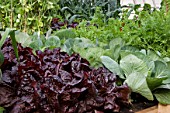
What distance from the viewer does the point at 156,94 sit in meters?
1.61

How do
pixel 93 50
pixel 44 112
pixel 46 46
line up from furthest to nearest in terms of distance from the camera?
pixel 46 46 → pixel 93 50 → pixel 44 112

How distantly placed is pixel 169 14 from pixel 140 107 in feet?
2.44

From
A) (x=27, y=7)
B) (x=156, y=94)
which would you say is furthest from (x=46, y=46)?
(x=27, y=7)

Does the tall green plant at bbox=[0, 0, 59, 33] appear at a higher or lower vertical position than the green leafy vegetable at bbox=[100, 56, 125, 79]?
higher

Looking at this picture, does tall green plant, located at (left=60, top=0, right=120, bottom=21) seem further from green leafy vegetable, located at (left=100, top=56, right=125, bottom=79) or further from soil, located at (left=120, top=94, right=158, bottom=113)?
soil, located at (left=120, top=94, right=158, bottom=113)

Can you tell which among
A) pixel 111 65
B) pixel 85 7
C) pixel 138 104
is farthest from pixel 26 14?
pixel 138 104

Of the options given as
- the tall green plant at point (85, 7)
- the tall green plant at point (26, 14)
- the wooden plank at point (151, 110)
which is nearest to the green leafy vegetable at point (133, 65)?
the wooden plank at point (151, 110)

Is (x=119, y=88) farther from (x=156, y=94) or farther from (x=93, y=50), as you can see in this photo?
(x=93, y=50)

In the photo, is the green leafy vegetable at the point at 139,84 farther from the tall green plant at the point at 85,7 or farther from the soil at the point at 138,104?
the tall green plant at the point at 85,7

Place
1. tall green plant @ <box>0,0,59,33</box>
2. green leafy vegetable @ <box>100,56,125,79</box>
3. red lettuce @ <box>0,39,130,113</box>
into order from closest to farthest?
red lettuce @ <box>0,39,130,113</box>
green leafy vegetable @ <box>100,56,125,79</box>
tall green plant @ <box>0,0,59,33</box>

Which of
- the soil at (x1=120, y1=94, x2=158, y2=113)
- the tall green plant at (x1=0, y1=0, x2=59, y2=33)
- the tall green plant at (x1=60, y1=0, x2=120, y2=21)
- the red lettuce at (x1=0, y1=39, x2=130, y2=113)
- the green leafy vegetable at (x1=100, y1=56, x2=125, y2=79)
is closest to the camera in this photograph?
the red lettuce at (x1=0, y1=39, x2=130, y2=113)

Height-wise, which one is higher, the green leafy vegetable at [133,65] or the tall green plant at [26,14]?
the tall green plant at [26,14]

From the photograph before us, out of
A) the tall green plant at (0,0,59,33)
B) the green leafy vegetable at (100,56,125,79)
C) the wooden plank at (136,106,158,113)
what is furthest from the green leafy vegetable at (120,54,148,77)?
the tall green plant at (0,0,59,33)

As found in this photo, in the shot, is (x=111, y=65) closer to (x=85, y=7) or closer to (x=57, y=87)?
(x=57, y=87)
